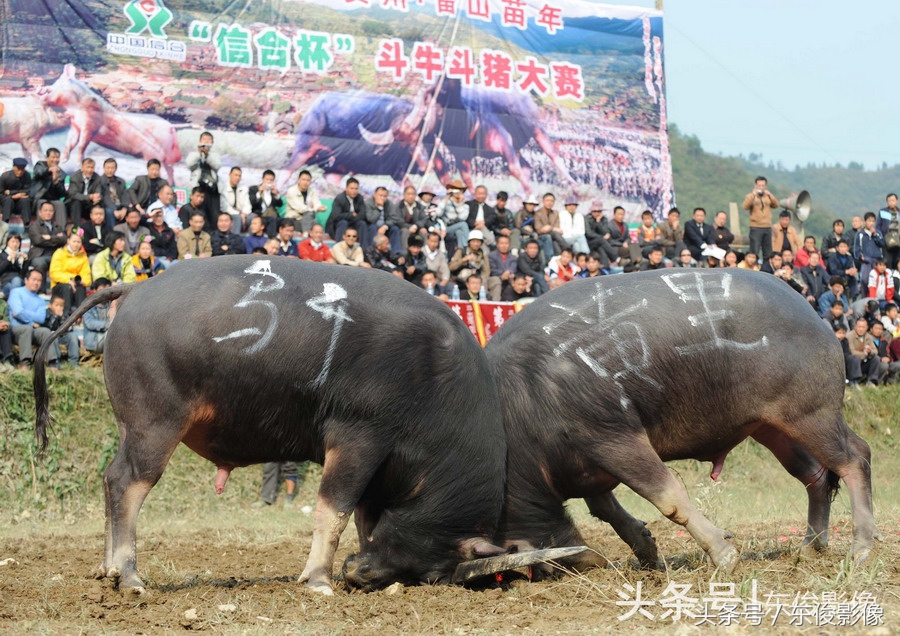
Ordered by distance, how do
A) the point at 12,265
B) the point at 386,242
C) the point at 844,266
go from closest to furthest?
the point at 12,265
the point at 386,242
the point at 844,266

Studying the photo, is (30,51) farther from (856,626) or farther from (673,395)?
(856,626)

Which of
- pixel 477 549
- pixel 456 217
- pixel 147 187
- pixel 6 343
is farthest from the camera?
pixel 456 217

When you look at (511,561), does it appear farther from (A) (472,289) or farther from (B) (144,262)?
(A) (472,289)

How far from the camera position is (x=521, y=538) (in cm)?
633

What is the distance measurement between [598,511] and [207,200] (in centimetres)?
929

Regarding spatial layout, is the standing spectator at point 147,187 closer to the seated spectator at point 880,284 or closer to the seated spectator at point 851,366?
the seated spectator at point 851,366

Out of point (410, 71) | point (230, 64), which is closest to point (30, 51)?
point (230, 64)

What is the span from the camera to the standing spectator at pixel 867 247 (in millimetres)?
19984

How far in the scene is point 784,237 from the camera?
19719mm

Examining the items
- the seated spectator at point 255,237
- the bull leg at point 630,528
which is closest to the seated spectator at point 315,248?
the seated spectator at point 255,237

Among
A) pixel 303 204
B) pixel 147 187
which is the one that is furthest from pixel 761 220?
Result: pixel 147 187

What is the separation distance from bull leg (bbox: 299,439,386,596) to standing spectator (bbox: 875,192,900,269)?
17073mm

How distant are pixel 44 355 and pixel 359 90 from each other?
12392 millimetres

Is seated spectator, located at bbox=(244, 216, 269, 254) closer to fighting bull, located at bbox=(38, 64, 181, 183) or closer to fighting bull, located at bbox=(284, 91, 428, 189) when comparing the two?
fighting bull, located at bbox=(38, 64, 181, 183)
